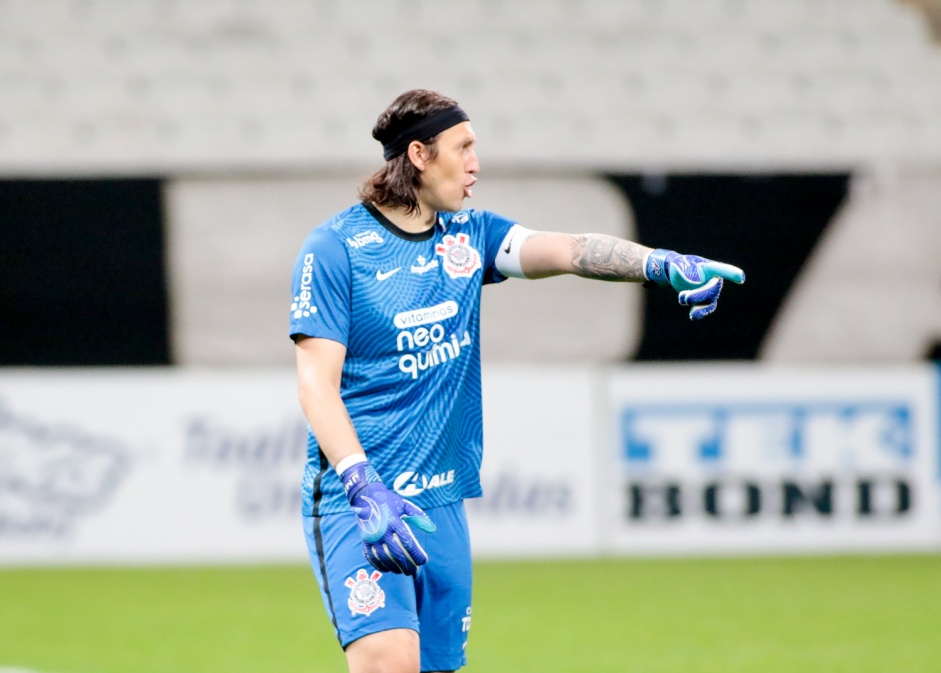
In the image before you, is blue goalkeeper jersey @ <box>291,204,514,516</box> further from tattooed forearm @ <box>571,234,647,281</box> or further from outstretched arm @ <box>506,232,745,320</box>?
tattooed forearm @ <box>571,234,647,281</box>

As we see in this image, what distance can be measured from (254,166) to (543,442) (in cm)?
280

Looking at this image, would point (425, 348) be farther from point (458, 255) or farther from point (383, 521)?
point (383, 521)

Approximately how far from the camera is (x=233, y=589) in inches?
336

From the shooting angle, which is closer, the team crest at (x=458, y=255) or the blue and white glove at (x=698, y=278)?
the blue and white glove at (x=698, y=278)

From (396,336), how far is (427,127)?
565 mm

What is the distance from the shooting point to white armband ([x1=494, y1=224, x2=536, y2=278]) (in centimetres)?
381

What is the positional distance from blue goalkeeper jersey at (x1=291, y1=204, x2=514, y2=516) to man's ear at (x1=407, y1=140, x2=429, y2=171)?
0.18 m

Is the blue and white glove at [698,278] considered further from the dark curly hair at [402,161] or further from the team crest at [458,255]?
the dark curly hair at [402,161]

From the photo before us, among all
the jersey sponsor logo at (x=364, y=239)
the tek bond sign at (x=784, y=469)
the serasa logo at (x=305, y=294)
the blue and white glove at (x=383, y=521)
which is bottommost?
the tek bond sign at (x=784, y=469)

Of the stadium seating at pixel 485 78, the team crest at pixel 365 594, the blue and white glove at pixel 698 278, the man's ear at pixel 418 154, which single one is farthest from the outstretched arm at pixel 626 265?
the stadium seating at pixel 485 78

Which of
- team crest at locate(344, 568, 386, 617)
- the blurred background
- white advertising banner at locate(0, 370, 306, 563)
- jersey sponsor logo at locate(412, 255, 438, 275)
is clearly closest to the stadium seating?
the blurred background

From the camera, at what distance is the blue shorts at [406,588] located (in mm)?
3506

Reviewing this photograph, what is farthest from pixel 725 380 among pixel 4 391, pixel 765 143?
pixel 4 391

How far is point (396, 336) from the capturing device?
11.8ft
